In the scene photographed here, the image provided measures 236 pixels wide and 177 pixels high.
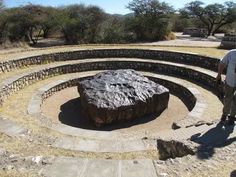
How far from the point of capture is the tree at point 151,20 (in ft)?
77.0

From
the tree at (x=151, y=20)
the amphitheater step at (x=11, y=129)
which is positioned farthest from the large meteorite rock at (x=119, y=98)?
the tree at (x=151, y=20)

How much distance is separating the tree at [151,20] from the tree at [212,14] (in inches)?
496

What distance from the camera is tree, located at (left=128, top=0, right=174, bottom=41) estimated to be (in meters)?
23.5

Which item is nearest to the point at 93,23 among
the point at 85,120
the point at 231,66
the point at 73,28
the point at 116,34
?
the point at 73,28

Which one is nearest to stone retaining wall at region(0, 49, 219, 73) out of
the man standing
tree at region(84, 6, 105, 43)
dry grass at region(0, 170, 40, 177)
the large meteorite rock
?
the large meteorite rock

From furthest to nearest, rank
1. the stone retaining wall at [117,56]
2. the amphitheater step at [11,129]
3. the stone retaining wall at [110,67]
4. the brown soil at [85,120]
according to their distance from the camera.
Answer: the stone retaining wall at [117,56] → the stone retaining wall at [110,67] → the brown soil at [85,120] → the amphitheater step at [11,129]

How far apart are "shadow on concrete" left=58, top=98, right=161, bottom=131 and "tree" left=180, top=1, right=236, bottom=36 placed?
28.6m

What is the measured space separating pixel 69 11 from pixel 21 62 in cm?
1630

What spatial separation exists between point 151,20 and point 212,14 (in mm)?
14941

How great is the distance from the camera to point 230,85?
4973mm

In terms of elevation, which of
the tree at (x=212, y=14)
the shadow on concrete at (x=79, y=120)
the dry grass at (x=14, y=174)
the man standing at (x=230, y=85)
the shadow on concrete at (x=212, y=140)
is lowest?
the shadow on concrete at (x=79, y=120)

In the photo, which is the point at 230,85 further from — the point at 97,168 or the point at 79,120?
the point at 79,120

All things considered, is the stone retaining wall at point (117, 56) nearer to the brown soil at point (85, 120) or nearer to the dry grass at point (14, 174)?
the brown soil at point (85, 120)

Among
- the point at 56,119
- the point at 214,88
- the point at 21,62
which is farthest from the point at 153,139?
the point at 21,62
